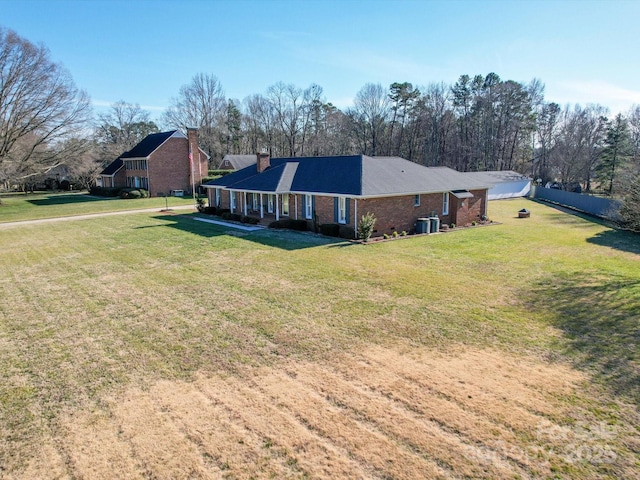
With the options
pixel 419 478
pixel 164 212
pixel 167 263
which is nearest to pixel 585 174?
pixel 164 212

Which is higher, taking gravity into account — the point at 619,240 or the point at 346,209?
the point at 346,209

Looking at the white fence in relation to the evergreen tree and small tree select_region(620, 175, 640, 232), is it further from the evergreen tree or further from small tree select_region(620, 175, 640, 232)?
the evergreen tree

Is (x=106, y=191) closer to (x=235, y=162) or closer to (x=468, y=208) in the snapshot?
(x=235, y=162)

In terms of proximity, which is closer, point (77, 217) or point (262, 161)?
point (262, 161)

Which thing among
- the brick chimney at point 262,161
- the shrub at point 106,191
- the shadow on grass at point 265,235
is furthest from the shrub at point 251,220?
the shrub at point 106,191

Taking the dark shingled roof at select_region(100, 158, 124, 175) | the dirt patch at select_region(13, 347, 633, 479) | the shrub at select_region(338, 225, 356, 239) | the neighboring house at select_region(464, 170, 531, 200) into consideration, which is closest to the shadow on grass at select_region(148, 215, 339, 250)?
the shrub at select_region(338, 225, 356, 239)

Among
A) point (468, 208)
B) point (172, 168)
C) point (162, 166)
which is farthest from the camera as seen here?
point (172, 168)

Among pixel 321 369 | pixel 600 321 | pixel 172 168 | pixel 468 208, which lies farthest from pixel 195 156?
pixel 600 321
